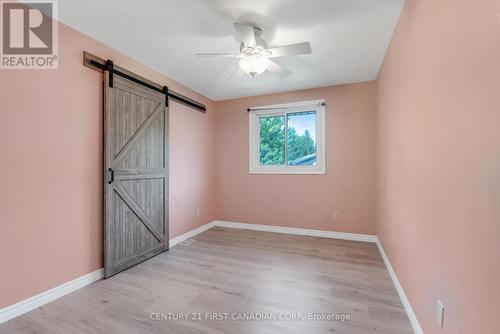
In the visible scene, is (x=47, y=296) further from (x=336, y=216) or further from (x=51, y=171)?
(x=336, y=216)

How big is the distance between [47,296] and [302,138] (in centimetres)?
383

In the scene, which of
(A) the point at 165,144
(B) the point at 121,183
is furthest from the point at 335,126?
(B) the point at 121,183

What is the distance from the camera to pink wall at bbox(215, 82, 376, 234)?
12.1 feet

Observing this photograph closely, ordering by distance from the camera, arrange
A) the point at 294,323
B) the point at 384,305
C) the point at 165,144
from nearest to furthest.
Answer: the point at 294,323
the point at 384,305
the point at 165,144

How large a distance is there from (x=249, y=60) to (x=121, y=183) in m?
1.95

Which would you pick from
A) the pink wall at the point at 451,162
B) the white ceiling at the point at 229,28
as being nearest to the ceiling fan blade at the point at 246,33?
the white ceiling at the point at 229,28

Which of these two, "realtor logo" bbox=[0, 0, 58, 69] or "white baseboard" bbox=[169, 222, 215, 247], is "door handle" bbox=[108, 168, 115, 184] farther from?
"white baseboard" bbox=[169, 222, 215, 247]

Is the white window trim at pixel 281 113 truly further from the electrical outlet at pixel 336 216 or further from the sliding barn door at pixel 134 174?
the sliding barn door at pixel 134 174

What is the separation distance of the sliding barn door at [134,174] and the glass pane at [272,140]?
6.15 feet

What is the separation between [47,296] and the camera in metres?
2.04

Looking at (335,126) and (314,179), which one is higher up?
(335,126)

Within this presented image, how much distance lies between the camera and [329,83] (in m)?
3.76

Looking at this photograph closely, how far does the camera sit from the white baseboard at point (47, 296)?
1812mm

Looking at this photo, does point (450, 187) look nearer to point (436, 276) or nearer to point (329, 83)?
point (436, 276)
